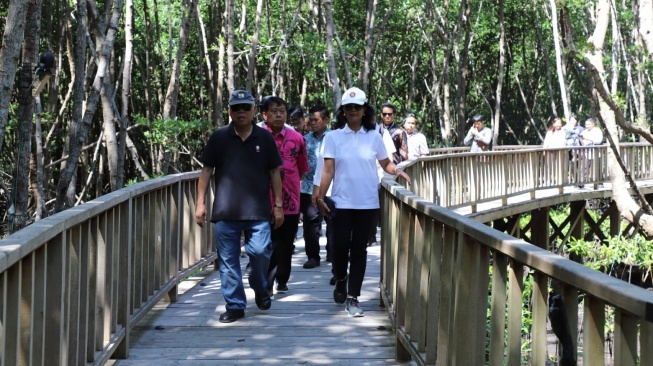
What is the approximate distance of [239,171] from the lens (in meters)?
8.11

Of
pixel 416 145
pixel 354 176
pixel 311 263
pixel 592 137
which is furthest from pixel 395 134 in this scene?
pixel 592 137

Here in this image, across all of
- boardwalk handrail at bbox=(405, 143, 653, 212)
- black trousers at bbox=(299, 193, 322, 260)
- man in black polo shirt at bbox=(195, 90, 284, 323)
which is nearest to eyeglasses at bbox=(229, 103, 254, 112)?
man in black polo shirt at bbox=(195, 90, 284, 323)

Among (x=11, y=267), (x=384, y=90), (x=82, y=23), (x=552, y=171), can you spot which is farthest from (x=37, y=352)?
(x=384, y=90)

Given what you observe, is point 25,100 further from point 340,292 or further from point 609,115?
point 609,115

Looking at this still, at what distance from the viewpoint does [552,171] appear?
24219 millimetres

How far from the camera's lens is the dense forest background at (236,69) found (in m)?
16.4

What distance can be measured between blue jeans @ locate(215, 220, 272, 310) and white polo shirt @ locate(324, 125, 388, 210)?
662 millimetres

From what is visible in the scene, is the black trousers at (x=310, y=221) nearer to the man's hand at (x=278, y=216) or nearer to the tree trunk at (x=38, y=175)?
the man's hand at (x=278, y=216)

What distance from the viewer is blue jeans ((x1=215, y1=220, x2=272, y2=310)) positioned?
8195 mm

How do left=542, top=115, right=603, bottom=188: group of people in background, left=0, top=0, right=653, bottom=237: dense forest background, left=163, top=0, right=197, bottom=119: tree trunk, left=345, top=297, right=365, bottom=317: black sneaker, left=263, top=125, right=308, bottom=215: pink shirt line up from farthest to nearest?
left=542, top=115, right=603, bottom=188: group of people in background
left=163, top=0, right=197, bottom=119: tree trunk
left=0, top=0, right=653, bottom=237: dense forest background
left=263, top=125, right=308, bottom=215: pink shirt
left=345, top=297, right=365, bottom=317: black sneaker

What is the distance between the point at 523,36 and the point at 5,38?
150 ft

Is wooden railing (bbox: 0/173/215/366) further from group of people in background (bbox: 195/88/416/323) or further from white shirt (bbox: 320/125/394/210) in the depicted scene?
white shirt (bbox: 320/125/394/210)

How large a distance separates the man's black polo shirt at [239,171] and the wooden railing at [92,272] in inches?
A: 19.8

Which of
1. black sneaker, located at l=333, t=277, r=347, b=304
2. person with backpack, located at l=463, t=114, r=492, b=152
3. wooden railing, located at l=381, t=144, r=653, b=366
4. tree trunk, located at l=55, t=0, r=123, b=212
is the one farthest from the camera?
person with backpack, located at l=463, t=114, r=492, b=152
